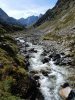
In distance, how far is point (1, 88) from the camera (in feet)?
91.2

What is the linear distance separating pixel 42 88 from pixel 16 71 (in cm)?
456

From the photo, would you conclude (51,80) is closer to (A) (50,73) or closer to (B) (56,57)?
(A) (50,73)

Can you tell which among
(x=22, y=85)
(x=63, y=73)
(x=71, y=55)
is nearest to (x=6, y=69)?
(x=22, y=85)

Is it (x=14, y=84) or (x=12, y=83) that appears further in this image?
(x=12, y=83)

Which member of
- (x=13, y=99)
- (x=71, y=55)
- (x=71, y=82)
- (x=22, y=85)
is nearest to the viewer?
(x=13, y=99)

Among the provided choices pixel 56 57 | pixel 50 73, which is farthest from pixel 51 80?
pixel 56 57

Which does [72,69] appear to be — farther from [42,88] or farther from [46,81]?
[42,88]

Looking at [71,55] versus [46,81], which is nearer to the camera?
[46,81]

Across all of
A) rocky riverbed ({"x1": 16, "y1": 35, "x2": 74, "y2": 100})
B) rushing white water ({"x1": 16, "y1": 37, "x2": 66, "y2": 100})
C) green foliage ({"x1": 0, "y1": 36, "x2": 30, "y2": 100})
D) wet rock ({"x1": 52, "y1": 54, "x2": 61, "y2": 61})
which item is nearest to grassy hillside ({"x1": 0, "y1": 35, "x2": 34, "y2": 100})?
green foliage ({"x1": 0, "y1": 36, "x2": 30, "y2": 100})

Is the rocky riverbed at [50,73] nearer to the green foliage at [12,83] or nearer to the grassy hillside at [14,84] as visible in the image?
the grassy hillside at [14,84]

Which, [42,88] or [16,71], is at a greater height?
[16,71]

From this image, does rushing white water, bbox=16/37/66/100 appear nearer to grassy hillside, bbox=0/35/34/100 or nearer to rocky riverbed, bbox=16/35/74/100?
rocky riverbed, bbox=16/35/74/100

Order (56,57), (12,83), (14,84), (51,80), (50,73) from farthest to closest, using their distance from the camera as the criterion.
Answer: (56,57) → (50,73) → (51,80) → (12,83) → (14,84)

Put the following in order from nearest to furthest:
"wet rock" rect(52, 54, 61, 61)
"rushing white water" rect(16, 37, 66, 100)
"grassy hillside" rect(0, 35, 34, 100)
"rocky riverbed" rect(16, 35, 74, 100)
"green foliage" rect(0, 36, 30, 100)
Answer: "green foliage" rect(0, 36, 30, 100)
"grassy hillside" rect(0, 35, 34, 100)
"rushing white water" rect(16, 37, 66, 100)
"rocky riverbed" rect(16, 35, 74, 100)
"wet rock" rect(52, 54, 61, 61)
